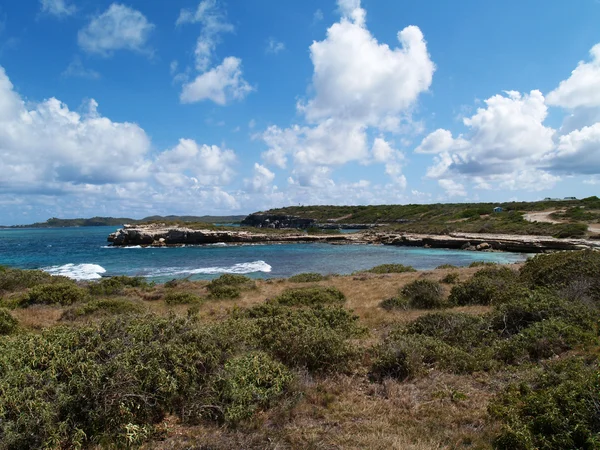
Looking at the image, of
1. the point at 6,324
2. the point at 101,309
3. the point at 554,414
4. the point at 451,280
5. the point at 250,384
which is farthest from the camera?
the point at 451,280

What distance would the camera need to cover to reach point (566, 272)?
13.5 m

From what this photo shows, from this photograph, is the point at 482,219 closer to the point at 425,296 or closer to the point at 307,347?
the point at 425,296

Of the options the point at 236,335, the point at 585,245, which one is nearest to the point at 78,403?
the point at 236,335

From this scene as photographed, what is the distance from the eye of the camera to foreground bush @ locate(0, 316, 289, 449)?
15.6 feet

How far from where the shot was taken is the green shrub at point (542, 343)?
25.0ft

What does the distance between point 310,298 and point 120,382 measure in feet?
38.4

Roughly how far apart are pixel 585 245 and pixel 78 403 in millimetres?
49755

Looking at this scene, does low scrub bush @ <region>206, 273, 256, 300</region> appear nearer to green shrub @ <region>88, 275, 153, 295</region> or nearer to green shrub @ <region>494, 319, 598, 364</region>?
green shrub @ <region>88, 275, 153, 295</region>

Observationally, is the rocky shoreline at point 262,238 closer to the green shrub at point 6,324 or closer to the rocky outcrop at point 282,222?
the rocky outcrop at point 282,222

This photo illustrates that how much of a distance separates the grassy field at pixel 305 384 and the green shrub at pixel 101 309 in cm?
683

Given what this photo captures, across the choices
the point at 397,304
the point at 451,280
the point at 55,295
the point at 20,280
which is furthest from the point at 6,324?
the point at 451,280

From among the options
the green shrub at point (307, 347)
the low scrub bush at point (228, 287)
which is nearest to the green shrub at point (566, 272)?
the green shrub at point (307, 347)

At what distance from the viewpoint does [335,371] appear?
735 cm

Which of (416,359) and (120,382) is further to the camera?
(416,359)
